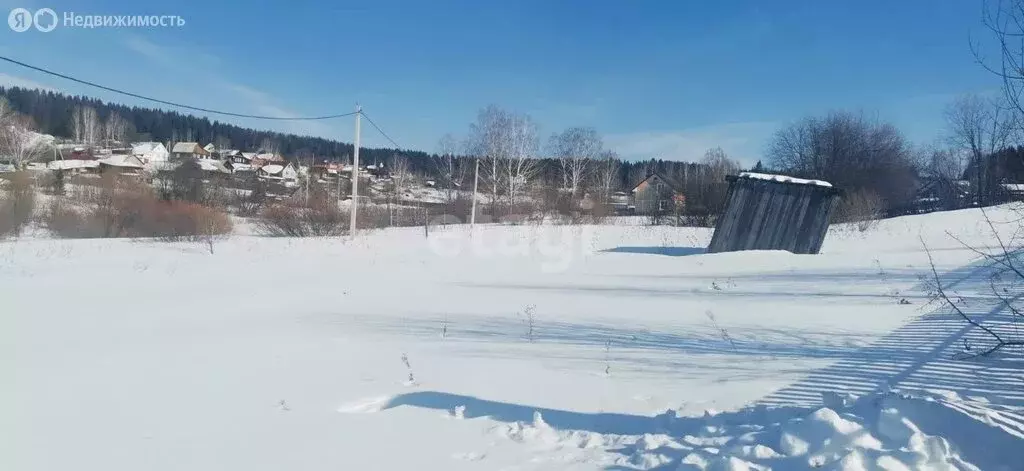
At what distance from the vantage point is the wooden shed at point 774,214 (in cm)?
1294

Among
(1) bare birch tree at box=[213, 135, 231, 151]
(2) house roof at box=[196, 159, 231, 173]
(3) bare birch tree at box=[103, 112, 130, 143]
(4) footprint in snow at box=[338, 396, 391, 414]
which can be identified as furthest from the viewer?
(1) bare birch tree at box=[213, 135, 231, 151]

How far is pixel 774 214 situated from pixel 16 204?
2508 cm

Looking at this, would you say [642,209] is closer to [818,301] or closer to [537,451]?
[818,301]

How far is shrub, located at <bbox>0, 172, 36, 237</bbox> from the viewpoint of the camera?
2009 cm

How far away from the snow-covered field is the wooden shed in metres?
2.65

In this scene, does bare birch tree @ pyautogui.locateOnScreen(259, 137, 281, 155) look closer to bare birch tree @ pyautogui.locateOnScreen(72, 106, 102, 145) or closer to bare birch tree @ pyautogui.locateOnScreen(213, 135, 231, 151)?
bare birch tree @ pyautogui.locateOnScreen(213, 135, 231, 151)

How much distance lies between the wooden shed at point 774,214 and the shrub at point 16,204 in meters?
23.8

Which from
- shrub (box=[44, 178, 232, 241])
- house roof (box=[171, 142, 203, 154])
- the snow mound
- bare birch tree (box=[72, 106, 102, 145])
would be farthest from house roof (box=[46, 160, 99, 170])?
the snow mound

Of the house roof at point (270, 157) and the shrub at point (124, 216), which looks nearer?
the shrub at point (124, 216)

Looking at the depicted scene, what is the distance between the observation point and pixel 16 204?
67.0 ft

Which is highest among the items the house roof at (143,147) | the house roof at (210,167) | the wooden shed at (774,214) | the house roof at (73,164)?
the house roof at (143,147)

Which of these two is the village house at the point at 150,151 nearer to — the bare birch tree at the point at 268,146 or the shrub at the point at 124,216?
the bare birch tree at the point at 268,146

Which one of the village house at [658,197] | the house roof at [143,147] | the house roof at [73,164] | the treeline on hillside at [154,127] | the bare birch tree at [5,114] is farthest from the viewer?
the house roof at [143,147]

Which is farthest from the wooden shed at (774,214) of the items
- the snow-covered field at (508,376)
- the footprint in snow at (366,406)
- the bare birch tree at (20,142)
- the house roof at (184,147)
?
the house roof at (184,147)
